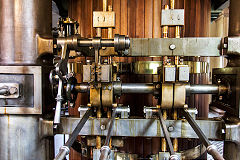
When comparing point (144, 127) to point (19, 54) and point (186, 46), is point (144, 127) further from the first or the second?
point (19, 54)

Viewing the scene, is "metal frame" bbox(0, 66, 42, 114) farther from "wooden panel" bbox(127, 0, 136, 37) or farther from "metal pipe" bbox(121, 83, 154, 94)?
"wooden panel" bbox(127, 0, 136, 37)

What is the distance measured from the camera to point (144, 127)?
1084mm

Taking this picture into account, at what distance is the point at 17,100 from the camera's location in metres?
1.02

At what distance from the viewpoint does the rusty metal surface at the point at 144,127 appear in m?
1.05

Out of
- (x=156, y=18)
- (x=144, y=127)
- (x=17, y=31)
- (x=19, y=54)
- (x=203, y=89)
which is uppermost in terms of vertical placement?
(x=156, y=18)

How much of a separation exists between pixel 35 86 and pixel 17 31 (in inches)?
13.8

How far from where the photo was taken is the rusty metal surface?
3.46ft

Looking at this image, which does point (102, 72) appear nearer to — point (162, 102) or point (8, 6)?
point (162, 102)

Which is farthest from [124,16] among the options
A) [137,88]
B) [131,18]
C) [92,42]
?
[137,88]

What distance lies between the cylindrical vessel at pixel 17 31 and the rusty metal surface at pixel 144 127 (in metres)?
0.48

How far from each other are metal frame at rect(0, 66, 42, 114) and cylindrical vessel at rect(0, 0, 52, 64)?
0.17 ft

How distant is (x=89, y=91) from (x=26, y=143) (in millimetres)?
491

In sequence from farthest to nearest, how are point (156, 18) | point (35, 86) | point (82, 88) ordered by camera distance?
1. point (156, 18)
2. point (82, 88)
3. point (35, 86)

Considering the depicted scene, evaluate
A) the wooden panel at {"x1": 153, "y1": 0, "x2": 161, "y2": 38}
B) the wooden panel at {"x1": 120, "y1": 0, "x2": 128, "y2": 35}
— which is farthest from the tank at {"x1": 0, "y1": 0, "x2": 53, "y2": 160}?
the wooden panel at {"x1": 153, "y1": 0, "x2": 161, "y2": 38}
